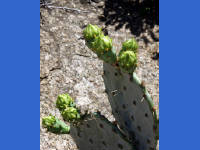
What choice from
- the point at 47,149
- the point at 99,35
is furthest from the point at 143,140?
the point at 47,149

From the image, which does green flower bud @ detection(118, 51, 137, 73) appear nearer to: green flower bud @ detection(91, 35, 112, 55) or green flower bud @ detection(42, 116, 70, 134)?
green flower bud @ detection(91, 35, 112, 55)

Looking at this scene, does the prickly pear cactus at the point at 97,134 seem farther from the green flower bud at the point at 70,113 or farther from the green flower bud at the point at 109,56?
the green flower bud at the point at 109,56

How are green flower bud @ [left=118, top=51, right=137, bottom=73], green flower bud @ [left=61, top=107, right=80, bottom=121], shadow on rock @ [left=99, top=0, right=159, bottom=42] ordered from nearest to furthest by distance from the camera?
green flower bud @ [left=118, top=51, right=137, bottom=73]
green flower bud @ [left=61, top=107, right=80, bottom=121]
shadow on rock @ [left=99, top=0, right=159, bottom=42]

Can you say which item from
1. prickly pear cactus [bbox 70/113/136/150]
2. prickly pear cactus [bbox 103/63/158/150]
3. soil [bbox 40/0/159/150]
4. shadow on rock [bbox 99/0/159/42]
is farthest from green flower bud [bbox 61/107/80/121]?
shadow on rock [bbox 99/0/159/42]

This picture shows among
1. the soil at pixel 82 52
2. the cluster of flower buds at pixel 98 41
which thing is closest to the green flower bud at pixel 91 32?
the cluster of flower buds at pixel 98 41

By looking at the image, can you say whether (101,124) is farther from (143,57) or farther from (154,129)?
(143,57)
